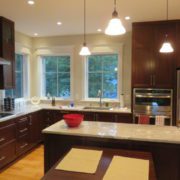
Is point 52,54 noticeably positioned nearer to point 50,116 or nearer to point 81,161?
point 50,116

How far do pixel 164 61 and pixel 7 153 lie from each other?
3.41 meters

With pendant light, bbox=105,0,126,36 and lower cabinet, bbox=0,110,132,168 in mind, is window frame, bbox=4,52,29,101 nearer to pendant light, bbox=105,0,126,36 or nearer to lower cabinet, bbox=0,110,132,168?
lower cabinet, bbox=0,110,132,168

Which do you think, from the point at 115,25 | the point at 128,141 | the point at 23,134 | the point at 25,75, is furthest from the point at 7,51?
the point at 128,141

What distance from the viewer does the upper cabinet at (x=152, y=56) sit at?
163 inches

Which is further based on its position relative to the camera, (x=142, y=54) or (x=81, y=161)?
(x=142, y=54)

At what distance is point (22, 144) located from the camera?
4059 mm

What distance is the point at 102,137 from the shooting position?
244 cm

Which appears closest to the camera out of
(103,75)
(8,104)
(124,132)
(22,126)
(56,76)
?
(124,132)

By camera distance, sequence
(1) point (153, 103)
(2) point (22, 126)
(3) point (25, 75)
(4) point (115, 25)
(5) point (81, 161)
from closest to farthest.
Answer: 1. (5) point (81, 161)
2. (4) point (115, 25)
3. (2) point (22, 126)
4. (1) point (153, 103)
5. (3) point (25, 75)

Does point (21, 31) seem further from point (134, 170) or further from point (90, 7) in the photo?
point (134, 170)

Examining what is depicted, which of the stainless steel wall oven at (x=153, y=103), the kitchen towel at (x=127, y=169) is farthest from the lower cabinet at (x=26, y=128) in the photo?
the kitchen towel at (x=127, y=169)

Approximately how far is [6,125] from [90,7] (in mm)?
2409

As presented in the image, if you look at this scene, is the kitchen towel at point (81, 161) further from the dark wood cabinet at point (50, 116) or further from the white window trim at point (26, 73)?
the white window trim at point (26, 73)

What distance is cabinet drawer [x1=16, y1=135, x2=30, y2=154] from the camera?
12.9 feet
